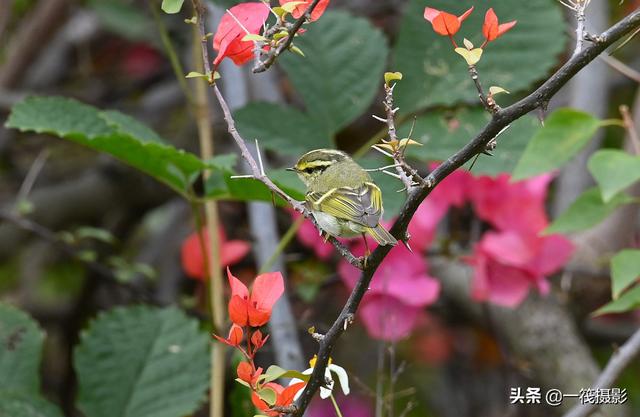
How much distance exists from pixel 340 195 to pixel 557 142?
0.29 m

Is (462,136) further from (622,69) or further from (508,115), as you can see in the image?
(508,115)

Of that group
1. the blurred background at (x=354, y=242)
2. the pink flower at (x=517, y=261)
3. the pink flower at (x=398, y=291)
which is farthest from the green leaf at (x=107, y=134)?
the pink flower at (x=517, y=261)

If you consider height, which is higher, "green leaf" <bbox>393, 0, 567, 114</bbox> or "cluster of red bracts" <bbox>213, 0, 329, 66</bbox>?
"cluster of red bracts" <bbox>213, 0, 329, 66</bbox>

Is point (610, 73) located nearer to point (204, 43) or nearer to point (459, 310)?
point (459, 310)

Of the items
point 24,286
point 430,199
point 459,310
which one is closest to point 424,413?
point 459,310

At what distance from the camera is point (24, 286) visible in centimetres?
172

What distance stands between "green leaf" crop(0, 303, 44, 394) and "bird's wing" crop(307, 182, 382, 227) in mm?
431

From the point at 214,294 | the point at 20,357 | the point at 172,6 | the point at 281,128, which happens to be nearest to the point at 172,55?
the point at 281,128

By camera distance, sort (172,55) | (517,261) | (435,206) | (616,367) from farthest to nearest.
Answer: (435,206)
(517,261)
(172,55)
(616,367)

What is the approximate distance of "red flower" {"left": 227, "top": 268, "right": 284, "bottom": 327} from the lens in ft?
2.20

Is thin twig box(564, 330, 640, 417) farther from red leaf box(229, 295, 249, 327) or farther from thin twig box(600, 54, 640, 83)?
red leaf box(229, 295, 249, 327)

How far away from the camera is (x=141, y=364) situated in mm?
1132

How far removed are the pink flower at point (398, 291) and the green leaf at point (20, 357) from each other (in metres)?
0.53

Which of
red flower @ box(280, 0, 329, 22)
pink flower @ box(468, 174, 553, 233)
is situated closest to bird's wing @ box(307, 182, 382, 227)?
red flower @ box(280, 0, 329, 22)
